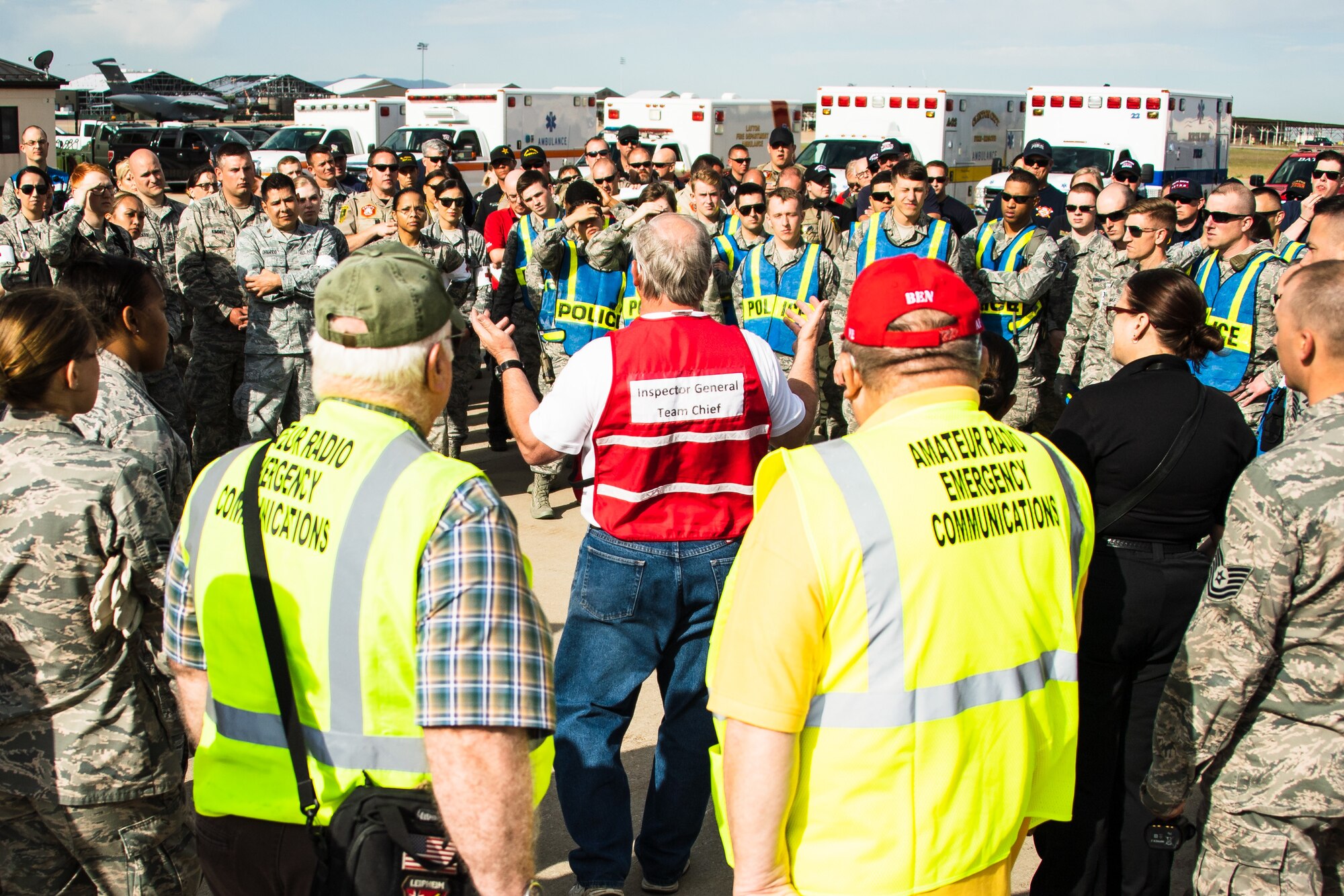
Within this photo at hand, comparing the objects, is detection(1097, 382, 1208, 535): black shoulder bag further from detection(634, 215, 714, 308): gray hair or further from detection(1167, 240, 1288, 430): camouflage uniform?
detection(1167, 240, 1288, 430): camouflage uniform

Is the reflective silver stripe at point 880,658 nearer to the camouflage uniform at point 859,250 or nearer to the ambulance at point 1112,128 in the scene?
the camouflage uniform at point 859,250

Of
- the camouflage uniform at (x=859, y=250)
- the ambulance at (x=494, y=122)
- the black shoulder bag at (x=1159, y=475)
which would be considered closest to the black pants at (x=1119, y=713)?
the black shoulder bag at (x=1159, y=475)

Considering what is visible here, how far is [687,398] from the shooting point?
3.21 metres

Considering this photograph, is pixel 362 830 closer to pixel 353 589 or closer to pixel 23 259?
pixel 353 589

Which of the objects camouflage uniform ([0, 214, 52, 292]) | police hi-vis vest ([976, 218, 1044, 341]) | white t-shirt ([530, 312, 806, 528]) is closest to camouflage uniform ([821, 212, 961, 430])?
police hi-vis vest ([976, 218, 1044, 341])

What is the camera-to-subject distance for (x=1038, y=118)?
774 inches

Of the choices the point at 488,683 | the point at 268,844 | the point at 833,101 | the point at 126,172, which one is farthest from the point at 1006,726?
the point at 833,101

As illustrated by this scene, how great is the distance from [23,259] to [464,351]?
2960 mm

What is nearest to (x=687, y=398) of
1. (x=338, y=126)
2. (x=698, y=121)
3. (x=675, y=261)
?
(x=675, y=261)

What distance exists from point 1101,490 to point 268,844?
7.61 ft

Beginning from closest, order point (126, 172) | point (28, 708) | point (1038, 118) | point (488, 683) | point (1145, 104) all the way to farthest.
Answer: point (488, 683), point (28, 708), point (126, 172), point (1145, 104), point (1038, 118)

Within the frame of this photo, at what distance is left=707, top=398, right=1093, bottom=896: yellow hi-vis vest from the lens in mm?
1896

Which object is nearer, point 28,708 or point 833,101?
point 28,708

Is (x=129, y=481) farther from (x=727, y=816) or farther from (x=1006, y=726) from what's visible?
(x=1006, y=726)
